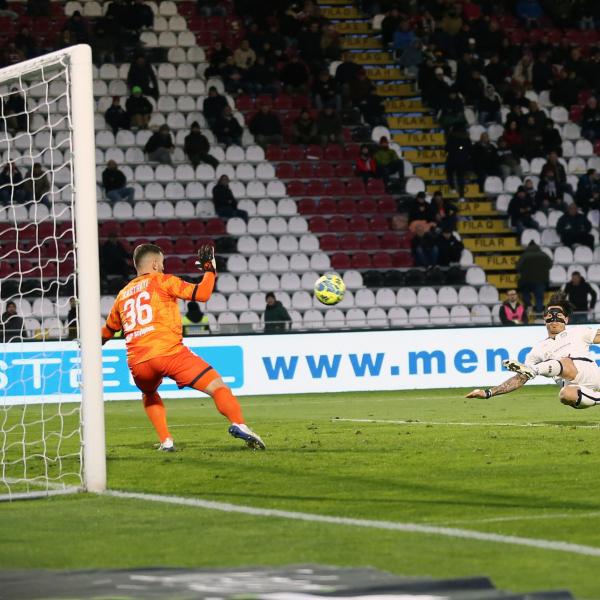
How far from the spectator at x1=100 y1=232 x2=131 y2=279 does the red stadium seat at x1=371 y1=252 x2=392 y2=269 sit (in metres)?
5.57

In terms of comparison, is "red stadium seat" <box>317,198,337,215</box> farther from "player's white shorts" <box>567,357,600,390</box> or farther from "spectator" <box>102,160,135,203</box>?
"player's white shorts" <box>567,357,600,390</box>

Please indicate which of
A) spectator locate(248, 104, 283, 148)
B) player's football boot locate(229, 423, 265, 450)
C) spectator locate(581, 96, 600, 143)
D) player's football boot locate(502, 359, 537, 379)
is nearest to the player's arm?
player's football boot locate(229, 423, 265, 450)

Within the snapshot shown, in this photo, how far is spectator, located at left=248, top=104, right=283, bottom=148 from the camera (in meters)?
30.0

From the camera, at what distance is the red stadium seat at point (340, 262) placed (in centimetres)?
2823

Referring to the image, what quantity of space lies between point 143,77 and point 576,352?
1676 centimetres

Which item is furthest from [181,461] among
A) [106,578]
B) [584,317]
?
[584,317]

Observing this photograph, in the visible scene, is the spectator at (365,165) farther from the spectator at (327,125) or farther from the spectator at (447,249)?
the spectator at (447,249)

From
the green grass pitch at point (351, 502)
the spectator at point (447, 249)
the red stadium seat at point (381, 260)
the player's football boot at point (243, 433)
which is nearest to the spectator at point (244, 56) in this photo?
the red stadium seat at point (381, 260)

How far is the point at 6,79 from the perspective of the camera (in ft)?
33.0

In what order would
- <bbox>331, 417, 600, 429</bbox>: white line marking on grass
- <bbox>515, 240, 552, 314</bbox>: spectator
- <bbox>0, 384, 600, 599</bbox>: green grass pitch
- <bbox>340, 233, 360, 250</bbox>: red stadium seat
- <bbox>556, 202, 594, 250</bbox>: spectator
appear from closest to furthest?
1. <bbox>0, 384, 600, 599</bbox>: green grass pitch
2. <bbox>331, 417, 600, 429</bbox>: white line marking on grass
3. <bbox>515, 240, 552, 314</bbox>: spectator
4. <bbox>340, 233, 360, 250</bbox>: red stadium seat
5. <bbox>556, 202, 594, 250</bbox>: spectator

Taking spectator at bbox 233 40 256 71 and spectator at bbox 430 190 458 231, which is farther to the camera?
spectator at bbox 233 40 256 71

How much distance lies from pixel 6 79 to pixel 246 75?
2129 cm

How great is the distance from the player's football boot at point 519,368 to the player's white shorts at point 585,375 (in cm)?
72

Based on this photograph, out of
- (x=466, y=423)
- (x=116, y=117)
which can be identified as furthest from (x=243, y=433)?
(x=116, y=117)
